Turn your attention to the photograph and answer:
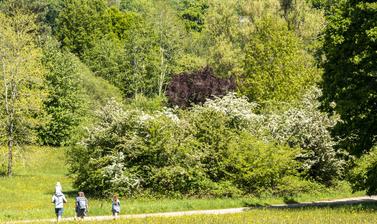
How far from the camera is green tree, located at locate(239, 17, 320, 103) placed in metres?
58.2

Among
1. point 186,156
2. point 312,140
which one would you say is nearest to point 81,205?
point 186,156

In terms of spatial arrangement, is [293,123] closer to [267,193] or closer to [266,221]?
[267,193]

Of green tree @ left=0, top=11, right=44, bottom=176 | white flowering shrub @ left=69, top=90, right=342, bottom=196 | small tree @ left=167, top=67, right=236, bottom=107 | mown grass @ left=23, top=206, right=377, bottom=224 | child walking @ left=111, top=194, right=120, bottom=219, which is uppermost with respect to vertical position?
small tree @ left=167, top=67, right=236, bottom=107

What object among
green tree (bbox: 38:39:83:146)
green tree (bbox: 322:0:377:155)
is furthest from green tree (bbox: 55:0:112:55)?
green tree (bbox: 322:0:377:155)

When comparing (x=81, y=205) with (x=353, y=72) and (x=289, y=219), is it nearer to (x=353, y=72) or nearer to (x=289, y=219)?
(x=289, y=219)

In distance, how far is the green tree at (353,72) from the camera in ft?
93.4

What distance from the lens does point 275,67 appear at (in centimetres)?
5934

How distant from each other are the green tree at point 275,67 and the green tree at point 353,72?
26183 millimetres

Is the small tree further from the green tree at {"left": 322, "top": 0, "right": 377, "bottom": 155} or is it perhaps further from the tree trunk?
the green tree at {"left": 322, "top": 0, "right": 377, "bottom": 155}

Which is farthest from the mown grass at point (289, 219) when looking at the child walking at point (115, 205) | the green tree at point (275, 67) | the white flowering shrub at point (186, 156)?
the green tree at point (275, 67)

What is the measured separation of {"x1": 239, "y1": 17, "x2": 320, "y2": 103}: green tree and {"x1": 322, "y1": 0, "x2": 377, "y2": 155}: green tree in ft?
85.9

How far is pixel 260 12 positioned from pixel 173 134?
35.9m

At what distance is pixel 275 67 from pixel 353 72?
29890 mm

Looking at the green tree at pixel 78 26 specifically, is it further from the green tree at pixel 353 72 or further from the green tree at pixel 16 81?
the green tree at pixel 353 72
